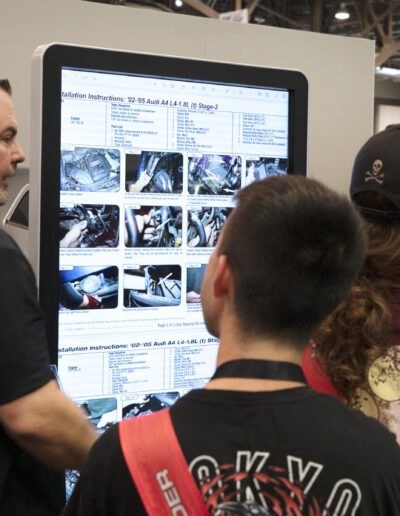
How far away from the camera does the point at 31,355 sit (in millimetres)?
1097

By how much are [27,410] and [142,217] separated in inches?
17.0

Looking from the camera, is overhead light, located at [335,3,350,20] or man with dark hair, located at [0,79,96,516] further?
overhead light, located at [335,3,350,20]

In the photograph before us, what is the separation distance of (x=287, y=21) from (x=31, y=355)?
24.2 feet

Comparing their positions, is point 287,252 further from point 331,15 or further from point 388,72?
point 388,72

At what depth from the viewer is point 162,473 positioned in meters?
0.70

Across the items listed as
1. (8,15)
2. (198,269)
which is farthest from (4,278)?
(8,15)


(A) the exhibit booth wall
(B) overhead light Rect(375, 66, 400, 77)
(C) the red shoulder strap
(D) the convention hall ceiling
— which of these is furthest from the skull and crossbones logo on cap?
(B) overhead light Rect(375, 66, 400, 77)

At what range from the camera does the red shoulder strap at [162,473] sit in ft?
2.26

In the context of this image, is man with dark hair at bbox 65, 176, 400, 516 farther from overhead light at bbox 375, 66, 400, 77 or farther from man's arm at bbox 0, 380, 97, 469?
overhead light at bbox 375, 66, 400, 77

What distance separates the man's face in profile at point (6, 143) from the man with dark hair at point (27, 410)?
199 mm

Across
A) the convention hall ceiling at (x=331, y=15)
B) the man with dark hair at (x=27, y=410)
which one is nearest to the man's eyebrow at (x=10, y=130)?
the man with dark hair at (x=27, y=410)

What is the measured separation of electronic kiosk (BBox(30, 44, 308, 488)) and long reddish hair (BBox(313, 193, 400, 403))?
45 cm

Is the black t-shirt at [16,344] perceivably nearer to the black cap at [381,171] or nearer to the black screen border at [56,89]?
the black screen border at [56,89]

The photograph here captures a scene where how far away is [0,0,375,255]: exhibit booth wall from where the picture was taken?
8.58 ft
